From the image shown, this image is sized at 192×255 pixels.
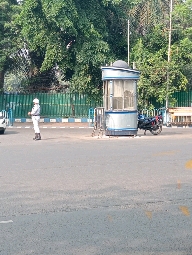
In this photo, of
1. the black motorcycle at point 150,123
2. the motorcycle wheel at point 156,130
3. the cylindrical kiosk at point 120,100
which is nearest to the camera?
the cylindrical kiosk at point 120,100

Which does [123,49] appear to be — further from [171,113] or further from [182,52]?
[171,113]

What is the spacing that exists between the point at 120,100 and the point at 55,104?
41.4ft

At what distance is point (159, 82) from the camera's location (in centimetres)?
3098

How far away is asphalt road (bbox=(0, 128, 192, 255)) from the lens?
5.94 m

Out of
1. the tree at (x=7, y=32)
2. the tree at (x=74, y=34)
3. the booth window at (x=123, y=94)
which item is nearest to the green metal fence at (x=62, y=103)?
the tree at (x=74, y=34)

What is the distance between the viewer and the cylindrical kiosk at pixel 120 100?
20.8 meters

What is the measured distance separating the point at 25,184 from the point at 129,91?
11795 millimetres

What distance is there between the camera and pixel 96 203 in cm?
811

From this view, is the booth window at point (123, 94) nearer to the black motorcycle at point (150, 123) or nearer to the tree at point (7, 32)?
the black motorcycle at point (150, 123)

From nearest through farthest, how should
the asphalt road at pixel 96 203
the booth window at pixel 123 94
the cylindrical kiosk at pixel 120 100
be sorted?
the asphalt road at pixel 96 203 < the cylindrical kiosk at pixel 120 100 < the booth window at pixel 123 94

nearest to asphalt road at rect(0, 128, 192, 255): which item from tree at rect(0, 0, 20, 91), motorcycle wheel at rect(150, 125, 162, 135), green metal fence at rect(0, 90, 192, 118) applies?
motorcycle wheel at rect(150, 125, 162, 135)

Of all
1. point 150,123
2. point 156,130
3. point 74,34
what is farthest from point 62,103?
point 150,123

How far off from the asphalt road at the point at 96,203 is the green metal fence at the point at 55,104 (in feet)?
58.9

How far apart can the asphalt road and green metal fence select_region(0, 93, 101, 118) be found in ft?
58.9
